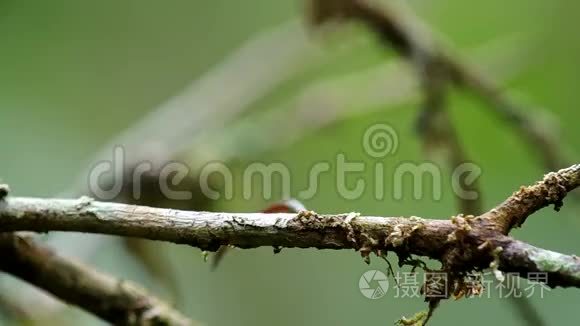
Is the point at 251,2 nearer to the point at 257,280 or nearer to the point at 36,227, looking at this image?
the point at 257,280

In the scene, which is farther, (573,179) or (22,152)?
(22,152)

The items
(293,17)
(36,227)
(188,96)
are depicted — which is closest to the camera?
(36,227)

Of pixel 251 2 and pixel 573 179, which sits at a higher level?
pixel 251 2

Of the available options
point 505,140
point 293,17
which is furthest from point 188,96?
point 505,140

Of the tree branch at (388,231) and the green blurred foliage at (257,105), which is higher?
the green blurred foliage at (257,105)

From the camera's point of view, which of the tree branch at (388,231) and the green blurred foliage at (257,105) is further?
the green blurred foliage at (257,105)
